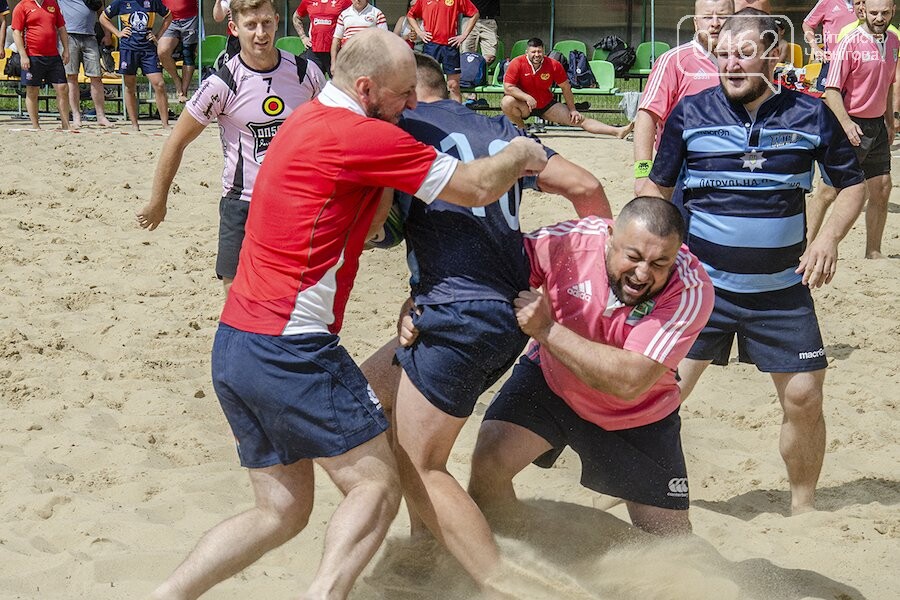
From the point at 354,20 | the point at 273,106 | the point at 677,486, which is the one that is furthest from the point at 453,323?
the point at 354,20

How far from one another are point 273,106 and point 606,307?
246cm

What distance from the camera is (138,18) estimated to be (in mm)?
13531

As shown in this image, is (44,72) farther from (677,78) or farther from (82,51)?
(677,78)

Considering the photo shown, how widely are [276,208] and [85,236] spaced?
5672mm

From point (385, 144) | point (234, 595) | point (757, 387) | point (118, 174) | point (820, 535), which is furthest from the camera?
point (118, 174)

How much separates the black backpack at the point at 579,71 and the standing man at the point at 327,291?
12.5 m

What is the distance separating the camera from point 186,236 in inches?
342

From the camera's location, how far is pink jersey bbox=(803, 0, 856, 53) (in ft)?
33.5

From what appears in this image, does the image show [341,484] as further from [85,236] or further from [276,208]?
[85,236]

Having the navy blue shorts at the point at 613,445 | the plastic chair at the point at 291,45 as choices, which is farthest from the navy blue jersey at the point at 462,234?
the plastic chair at the point at 291,45

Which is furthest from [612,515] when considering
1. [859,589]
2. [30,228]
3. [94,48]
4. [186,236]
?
[94,48]

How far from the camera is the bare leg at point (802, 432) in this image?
179 inches

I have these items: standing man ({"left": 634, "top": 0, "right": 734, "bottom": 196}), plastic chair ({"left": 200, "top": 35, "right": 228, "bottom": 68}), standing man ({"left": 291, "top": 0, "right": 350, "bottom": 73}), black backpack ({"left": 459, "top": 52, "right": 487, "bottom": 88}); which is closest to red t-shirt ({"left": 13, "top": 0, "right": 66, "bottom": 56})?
standing man ({"left": 291, "top": 0, "right": 350, "bottom": 73})

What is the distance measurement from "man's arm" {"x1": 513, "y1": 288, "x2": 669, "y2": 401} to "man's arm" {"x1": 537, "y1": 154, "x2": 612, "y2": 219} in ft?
1.34
